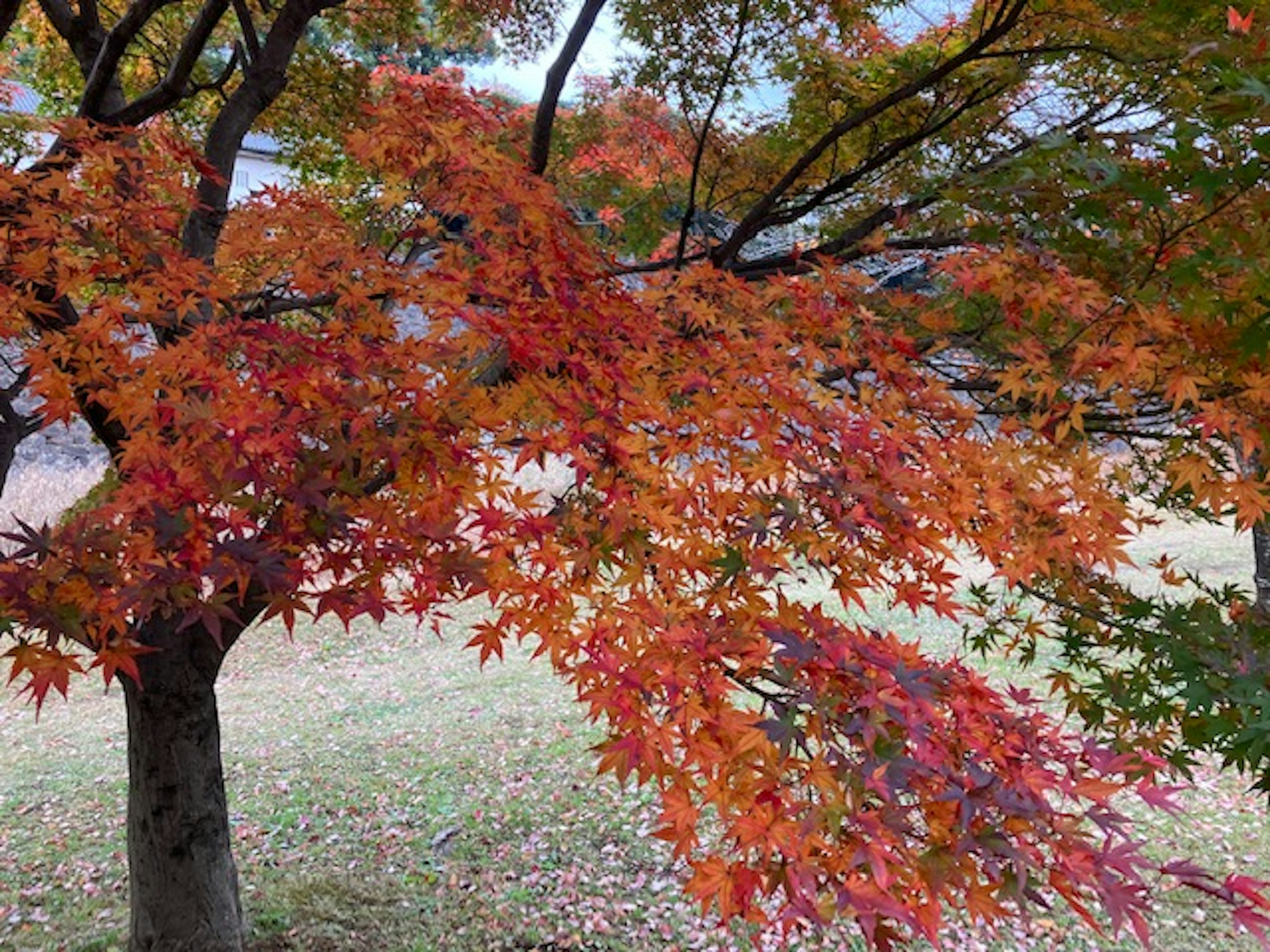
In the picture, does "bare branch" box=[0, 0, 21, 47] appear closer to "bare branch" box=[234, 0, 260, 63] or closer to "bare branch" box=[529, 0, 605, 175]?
"bare branch" box=[234, 0, 260, 63]

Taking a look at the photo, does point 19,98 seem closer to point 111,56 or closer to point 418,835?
point 111,56

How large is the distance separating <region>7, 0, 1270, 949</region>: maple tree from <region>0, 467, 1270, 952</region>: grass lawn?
1026 mm

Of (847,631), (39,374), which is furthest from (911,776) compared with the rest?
(39,374)

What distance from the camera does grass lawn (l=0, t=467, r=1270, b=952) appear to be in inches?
167

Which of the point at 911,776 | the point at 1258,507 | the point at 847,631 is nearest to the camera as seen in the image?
the point at 911,776

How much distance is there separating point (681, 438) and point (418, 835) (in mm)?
3979

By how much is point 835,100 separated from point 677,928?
4138 mm

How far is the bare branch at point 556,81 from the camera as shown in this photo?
3.77 meters

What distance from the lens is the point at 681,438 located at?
2.29m

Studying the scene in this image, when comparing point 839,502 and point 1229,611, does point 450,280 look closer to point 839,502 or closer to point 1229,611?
point 839,502

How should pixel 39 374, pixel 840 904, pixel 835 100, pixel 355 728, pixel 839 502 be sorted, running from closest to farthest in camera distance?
pixel 840 904, pixel 839 502, pixel 39 374, pixel 835 100, pixel 355 728

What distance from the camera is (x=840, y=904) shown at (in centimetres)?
149

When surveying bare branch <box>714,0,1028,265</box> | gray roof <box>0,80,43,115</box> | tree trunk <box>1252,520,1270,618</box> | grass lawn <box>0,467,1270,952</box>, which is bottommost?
grass lawn <box>0,467,1270,952</box>

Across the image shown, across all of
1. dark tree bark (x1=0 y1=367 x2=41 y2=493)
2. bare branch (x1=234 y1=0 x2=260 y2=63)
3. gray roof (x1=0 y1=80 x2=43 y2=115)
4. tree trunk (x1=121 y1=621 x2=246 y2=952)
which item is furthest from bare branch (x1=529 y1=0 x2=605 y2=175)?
gray roof (x1=0 y1=80 x2=43 y2=115)
